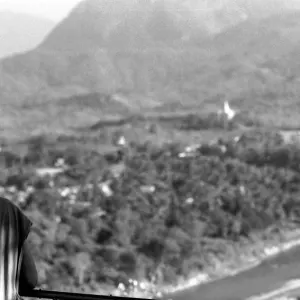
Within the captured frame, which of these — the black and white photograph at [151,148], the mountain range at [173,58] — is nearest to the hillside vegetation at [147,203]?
the black and white photograph at [151,148]

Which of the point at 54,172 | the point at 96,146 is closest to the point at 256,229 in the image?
the point at 54,172

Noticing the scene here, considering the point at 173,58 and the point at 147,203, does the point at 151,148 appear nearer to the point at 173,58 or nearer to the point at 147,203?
the point at 147,203

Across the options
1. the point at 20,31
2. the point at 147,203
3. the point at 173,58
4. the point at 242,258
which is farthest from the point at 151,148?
→ the point at 242,258

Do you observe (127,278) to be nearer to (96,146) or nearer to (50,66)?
(96,146)

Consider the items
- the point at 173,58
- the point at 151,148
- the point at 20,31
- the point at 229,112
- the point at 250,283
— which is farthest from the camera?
the point at 173,58

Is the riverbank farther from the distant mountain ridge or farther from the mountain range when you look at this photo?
the mountain range
